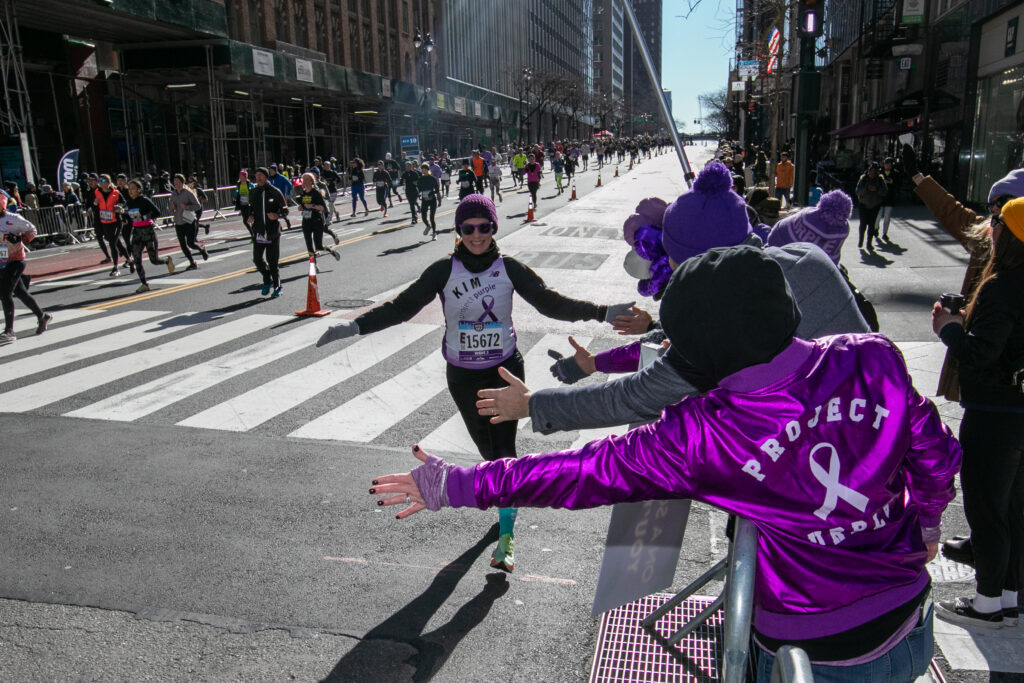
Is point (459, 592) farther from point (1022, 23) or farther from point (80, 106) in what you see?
point (80, 106)

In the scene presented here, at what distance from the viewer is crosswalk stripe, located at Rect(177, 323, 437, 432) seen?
290 inches

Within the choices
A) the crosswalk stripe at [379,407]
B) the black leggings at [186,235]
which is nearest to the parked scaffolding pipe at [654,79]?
the crosswalk stripe at [379,407]

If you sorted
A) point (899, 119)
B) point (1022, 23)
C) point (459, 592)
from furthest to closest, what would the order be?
point (899, 119) < point (1022, 23) < point (459, 592)

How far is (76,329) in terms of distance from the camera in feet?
37.2

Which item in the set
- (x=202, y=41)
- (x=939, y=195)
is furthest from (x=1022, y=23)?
(x=202, y=41)

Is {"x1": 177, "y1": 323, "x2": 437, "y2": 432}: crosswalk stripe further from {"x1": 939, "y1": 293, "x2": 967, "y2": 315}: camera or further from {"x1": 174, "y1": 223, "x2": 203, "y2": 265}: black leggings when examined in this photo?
{"x1": 174, "y1": 223, "x2": 203, "y2": 265}: black leggings

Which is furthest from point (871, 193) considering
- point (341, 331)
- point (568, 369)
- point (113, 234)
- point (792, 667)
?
point (792, 667)

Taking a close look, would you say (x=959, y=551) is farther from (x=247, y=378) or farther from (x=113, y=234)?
(x=113, y=234)

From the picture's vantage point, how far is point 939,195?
4.85m

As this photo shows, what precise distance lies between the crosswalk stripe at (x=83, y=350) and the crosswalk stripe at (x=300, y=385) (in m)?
2.89

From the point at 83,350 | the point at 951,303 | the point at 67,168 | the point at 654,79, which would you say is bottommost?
the point at 83,350

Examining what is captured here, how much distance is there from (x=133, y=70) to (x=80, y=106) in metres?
2.60

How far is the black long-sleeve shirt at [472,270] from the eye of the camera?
4684 mm

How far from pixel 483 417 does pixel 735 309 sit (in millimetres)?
3153
